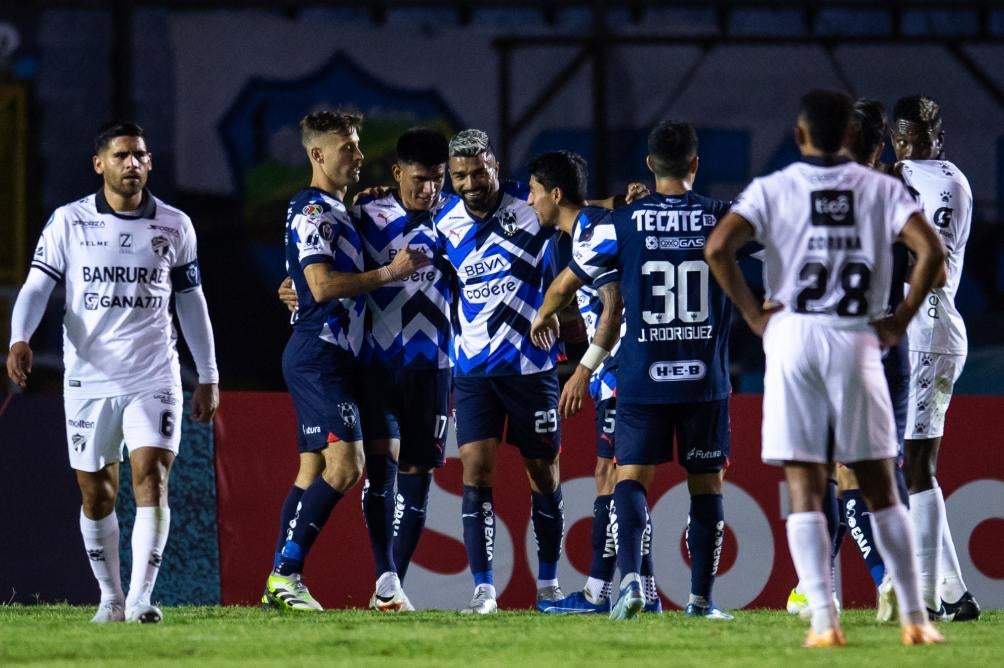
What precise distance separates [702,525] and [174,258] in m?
2.56

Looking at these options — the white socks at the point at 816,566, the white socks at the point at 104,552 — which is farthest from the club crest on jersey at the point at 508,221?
the white socks at the point at 816,566

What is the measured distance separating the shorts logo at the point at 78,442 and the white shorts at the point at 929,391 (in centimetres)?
354

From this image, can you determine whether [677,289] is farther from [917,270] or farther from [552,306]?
[917,270]

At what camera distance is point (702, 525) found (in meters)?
7.37

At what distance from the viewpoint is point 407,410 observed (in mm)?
8320

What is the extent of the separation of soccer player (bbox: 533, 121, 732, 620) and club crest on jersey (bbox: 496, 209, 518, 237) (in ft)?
3.05

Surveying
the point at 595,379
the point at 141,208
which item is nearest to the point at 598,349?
the point at 595,379

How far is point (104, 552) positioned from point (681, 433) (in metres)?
2.53

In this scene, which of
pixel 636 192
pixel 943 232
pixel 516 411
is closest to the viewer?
pixel 943 232

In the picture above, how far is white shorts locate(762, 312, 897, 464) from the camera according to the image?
19.0 feet

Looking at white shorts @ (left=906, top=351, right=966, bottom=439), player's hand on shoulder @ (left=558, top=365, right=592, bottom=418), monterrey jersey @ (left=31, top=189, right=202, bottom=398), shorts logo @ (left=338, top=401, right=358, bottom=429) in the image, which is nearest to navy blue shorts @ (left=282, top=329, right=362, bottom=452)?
shorts logo @ (left=338, top=401, right=358, bottom=429)

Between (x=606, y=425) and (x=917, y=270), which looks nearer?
(x=917, y=270)

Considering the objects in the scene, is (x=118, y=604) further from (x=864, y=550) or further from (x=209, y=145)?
(x=209, y=145)

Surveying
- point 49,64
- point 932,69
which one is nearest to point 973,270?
point 932,69
